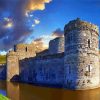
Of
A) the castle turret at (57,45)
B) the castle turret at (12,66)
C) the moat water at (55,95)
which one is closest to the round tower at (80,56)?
the moat water at (55,95)

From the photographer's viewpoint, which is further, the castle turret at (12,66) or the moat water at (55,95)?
the castle turret at (12,66)

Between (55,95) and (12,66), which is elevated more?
(12,66)

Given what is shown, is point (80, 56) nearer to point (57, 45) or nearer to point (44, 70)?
point (44, 70)

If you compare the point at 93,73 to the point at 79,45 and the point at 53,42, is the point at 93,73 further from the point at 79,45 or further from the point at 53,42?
the point at 53,42

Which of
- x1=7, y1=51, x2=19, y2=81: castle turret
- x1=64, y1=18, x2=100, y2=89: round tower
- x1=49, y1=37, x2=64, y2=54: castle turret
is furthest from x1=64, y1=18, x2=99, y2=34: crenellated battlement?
x1=7, y1=51, x2=19, y2=81: castle turret

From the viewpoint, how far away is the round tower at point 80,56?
A: 1178 inches

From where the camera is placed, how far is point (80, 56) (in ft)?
99.0

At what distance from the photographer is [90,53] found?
31.1 m

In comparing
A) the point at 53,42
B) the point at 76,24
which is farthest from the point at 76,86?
the point at 53,42

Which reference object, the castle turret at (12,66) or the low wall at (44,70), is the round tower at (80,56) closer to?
the low wall at (44,70)

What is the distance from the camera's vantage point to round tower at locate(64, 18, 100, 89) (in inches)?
1178

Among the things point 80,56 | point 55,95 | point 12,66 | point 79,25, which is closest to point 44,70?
point 80,56

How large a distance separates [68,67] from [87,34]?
14.2 feet

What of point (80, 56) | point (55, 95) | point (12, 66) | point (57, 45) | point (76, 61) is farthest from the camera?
point (12, 66)
